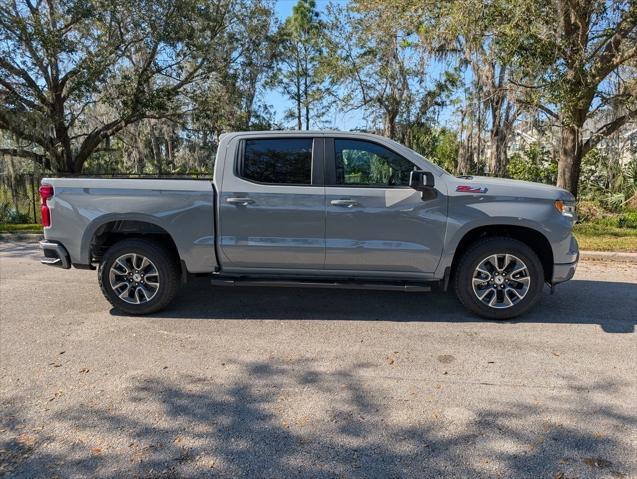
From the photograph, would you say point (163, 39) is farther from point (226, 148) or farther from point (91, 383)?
point (91, 383)

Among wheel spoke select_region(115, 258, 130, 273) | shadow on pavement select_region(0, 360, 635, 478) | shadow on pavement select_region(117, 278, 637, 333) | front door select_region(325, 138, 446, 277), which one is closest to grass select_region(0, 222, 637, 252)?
shadow on pavement select_region(117, 278, 637, 333)

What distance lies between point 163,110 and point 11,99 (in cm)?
407

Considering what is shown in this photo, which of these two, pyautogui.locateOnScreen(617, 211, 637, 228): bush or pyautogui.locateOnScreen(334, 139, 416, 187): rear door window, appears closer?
pyautogui.locateOnScreen(334, 139, 416, 187): rear door window

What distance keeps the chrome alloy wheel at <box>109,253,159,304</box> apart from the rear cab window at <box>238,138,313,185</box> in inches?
57.2

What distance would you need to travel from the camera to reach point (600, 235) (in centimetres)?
1059

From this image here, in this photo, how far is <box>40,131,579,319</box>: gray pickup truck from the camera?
4.89m

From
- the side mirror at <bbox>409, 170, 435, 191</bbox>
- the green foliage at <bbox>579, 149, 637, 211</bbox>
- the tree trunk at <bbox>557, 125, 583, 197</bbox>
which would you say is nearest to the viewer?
the side mirror at <bbox>409, 170, 435, 191</bbox>

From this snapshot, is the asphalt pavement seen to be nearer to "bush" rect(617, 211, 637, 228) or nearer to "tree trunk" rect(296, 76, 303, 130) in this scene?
"bush" rect(617, 211, 637, 228)

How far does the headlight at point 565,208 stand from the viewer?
486cm

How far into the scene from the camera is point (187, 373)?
3.83m

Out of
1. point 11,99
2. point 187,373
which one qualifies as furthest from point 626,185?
point 11,99

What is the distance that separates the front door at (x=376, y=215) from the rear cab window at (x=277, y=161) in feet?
0.82

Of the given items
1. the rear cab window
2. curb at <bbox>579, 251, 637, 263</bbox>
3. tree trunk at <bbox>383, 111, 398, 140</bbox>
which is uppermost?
tree trunk at <bbox>383, 111, 398, 140</bbox>

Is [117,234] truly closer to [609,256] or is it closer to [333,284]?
[333,284]
